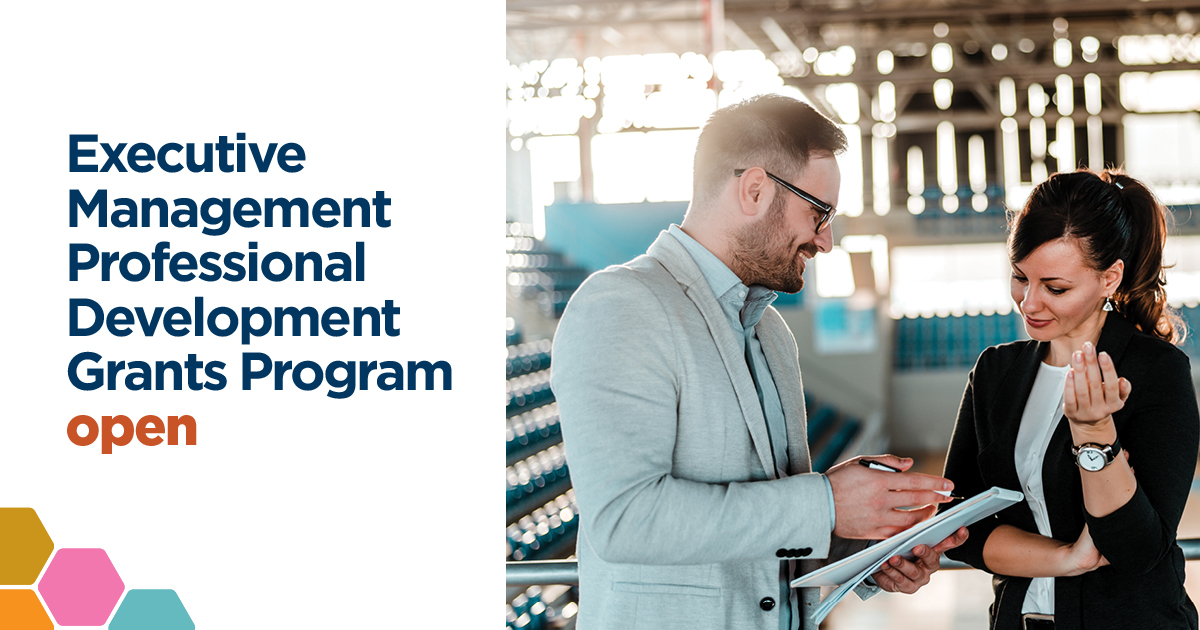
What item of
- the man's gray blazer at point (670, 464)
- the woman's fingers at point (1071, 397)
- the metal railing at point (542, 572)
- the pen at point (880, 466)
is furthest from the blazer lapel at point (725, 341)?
the metal railing at point (542, 572)

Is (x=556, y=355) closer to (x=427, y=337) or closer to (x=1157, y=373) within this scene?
(x=1157, y=373)

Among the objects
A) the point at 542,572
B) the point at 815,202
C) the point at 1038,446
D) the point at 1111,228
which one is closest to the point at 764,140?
the point at 815,202

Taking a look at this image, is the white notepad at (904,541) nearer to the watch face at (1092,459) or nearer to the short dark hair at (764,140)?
the watch face at (1092,459)

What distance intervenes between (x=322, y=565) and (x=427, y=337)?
822mm

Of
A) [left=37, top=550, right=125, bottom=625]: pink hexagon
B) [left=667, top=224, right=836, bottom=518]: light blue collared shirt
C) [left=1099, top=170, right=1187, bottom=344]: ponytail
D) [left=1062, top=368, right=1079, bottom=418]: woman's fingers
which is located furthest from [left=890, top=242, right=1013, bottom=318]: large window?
[left=1062, top=368, right=1079, bottom=418]: woman's fingers

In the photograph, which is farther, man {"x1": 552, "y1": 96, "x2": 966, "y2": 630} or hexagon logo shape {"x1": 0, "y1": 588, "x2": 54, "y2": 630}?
hexagon logo shape {"x1": 0, "y1": 588, "x2": 54, "y2": 630}

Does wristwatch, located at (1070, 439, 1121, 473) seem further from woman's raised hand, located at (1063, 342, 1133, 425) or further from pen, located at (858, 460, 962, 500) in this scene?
pen, located at (858, 460, 962, 500)

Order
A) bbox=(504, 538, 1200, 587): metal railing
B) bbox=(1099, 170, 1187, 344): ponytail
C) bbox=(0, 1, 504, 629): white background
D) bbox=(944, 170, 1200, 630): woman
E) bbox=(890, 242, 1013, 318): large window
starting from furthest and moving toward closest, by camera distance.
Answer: bbox=(890, 242, 1013, 318): large window, bbox=(0, 1, 504, 629): white background, bbox=(504, 538, 1200, 587): metal railing, bbox=(1099, 170, 1187, 344): ponytail, bbox=(944, 170, 1200, 630): woman

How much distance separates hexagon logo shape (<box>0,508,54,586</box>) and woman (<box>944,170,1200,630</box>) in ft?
7.76

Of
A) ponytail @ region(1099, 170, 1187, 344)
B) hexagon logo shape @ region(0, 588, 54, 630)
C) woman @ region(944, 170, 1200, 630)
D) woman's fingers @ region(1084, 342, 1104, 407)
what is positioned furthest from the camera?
hexagon logo shape @ region(0, 588, 54, 630)

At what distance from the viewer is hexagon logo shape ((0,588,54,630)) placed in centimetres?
241

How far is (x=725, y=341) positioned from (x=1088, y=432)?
1.49 ft

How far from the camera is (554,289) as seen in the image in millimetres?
10352

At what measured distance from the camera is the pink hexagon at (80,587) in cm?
249
